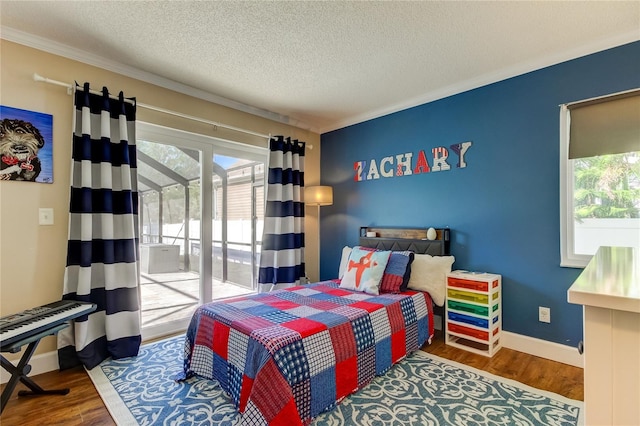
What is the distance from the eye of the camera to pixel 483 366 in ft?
7.69

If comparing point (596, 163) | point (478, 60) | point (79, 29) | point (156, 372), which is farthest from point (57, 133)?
point (596, 163)

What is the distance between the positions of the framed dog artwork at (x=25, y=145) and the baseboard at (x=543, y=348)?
4073mm

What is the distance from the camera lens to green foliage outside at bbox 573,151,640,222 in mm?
2236

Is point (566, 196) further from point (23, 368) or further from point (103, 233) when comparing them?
point (23, 368)

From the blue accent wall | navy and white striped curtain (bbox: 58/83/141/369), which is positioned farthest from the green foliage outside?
navy and white striped curtain (bbox: 58/83/141/369)

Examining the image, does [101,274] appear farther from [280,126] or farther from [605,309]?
[605,309]

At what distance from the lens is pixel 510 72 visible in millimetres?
2682

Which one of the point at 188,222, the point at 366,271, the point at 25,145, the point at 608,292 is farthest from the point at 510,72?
the point at 25,145

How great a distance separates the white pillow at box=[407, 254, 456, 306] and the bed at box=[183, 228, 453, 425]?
11cm

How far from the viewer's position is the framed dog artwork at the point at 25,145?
214cm

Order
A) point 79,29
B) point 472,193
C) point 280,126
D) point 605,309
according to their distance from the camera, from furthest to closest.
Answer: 1. point 280,126
2. point 472,193
3. point 79,29
4. point 605,309

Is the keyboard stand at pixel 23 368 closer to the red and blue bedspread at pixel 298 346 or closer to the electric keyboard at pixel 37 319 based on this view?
the electric keyboard at pixel 37 319

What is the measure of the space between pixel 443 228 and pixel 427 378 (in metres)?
1.52

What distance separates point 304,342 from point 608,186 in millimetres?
2610
